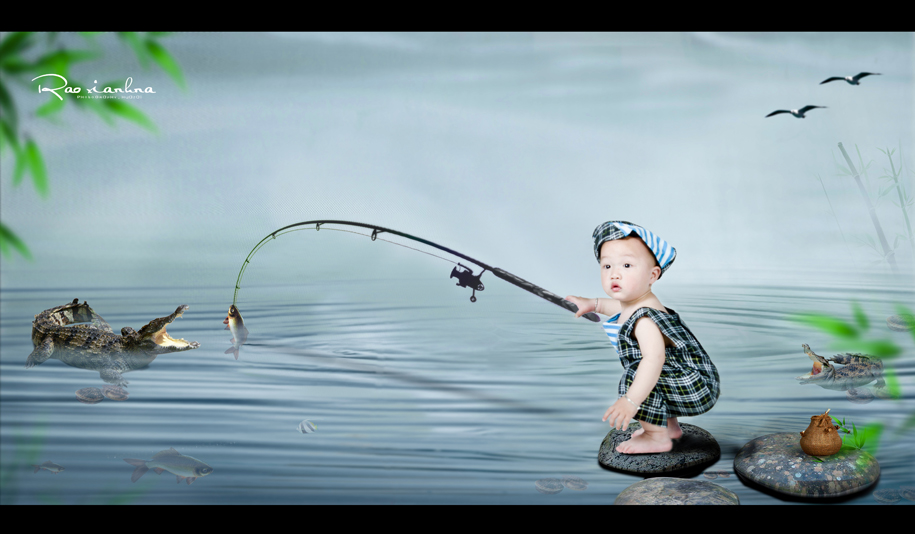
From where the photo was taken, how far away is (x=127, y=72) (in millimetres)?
2686

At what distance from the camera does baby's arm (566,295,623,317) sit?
2.60 meters

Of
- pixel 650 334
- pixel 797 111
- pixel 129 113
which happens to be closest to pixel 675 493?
pixel 650 334

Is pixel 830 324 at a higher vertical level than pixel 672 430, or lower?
higher

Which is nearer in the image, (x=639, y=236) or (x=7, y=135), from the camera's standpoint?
(x=639, y=236)

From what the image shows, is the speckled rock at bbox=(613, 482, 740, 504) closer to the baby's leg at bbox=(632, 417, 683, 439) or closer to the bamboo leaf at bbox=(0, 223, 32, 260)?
the baby's leg at bbox=(632, 417, 683, 439)

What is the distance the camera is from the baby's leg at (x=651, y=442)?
254cm

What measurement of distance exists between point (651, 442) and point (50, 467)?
7.15 ft

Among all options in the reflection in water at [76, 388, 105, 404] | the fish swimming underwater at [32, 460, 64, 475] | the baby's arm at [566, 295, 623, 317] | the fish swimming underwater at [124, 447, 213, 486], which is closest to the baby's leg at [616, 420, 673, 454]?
the baby's arm at [566, 295, 623, 317]

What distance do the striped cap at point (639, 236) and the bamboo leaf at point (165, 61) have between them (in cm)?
162

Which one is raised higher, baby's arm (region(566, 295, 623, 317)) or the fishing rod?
the fishing rod

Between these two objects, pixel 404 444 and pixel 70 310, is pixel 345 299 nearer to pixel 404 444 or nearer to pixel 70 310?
pixel 404 444

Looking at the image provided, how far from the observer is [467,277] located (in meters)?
2.70

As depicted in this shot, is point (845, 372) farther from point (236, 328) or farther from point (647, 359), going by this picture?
point (236, 328)

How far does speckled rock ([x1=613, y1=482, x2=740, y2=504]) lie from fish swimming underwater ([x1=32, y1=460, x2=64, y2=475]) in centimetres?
201
